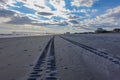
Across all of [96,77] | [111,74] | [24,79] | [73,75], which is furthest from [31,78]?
[111,74]

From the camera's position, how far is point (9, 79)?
6.08m

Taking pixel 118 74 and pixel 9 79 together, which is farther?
pixel 118 74

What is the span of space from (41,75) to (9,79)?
3.02 ft

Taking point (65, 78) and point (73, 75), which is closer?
point (65, 78)

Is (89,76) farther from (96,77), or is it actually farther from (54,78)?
(54,78)

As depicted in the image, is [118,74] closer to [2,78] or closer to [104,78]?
[104,78]

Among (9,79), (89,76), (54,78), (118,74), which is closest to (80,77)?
(89,76)

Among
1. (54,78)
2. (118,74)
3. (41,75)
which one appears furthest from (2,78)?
(118,74)

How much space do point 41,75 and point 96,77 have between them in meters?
1.59

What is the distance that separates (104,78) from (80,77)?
67cm

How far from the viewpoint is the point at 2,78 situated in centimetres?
623

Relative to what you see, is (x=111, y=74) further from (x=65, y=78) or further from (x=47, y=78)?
(x=47, y=78)

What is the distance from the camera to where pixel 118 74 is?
658 cm

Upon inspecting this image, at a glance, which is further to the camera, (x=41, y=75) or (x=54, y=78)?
(x=41, y=75)
